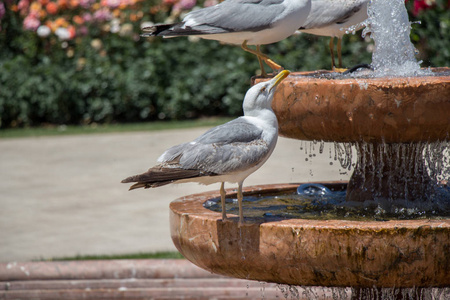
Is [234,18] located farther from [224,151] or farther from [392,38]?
[224,151]

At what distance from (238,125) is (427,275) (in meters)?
0.94

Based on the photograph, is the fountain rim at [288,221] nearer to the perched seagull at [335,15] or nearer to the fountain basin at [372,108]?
the fountain basin at [372,108]

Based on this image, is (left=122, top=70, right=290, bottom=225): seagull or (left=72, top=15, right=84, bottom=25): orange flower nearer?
(left=122, top=70, right=290, bottom=225): seagull

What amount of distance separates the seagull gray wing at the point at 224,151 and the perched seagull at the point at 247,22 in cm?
114

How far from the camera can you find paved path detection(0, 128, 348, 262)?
5.67 metres

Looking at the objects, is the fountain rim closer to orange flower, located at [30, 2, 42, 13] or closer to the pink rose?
the pink rose

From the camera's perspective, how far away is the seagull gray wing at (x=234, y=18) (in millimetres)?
3936

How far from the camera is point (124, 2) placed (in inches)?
438

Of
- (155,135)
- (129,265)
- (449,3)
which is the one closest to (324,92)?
(129,265)

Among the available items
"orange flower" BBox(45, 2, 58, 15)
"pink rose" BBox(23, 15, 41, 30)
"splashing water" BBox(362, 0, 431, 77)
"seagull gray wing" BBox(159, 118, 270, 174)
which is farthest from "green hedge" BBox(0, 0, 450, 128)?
"seagull gray wing" BBox(159, 118, 270, 174)

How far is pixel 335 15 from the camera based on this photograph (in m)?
4.07

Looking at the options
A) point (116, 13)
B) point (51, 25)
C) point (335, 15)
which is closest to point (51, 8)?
point (51, 25)

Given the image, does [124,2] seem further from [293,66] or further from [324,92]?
[324,92]

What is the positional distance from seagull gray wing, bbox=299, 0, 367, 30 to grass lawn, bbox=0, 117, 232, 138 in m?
5.75
